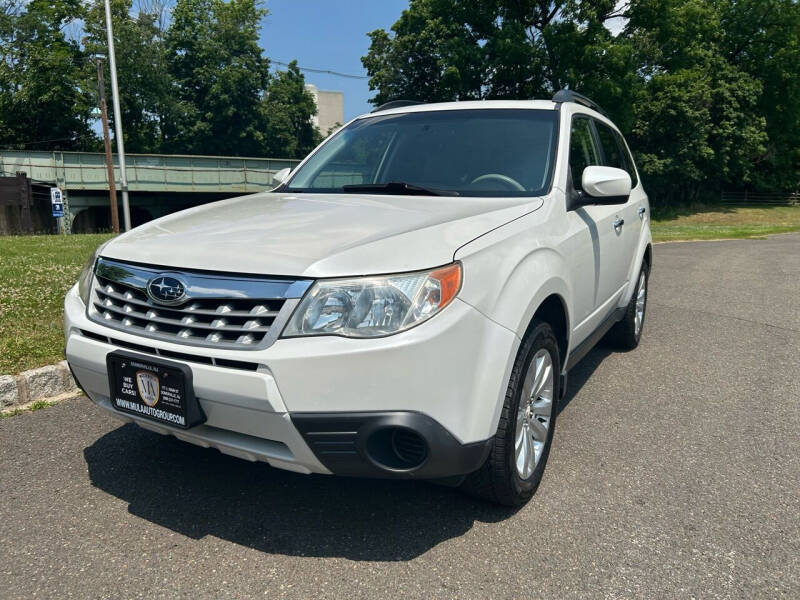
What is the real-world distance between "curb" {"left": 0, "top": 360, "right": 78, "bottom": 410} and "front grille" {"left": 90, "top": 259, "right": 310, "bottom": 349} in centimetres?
178

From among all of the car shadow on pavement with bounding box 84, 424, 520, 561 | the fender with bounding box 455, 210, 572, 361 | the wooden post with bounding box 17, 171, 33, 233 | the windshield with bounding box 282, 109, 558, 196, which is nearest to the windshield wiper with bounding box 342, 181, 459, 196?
the windshield with bounding box 282, 109, 558, 196

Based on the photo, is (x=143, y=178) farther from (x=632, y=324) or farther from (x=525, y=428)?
(x=525, y=428)

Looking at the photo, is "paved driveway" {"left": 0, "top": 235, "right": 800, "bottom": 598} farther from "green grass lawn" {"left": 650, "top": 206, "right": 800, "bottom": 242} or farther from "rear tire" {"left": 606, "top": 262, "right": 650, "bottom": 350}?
"green grass lawn" {"left": 650, "top": 206, "right": 800, "bottom": 242}

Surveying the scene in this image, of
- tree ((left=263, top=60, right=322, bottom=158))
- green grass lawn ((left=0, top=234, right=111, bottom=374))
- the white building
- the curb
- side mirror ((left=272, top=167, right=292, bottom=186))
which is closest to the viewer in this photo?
the curb

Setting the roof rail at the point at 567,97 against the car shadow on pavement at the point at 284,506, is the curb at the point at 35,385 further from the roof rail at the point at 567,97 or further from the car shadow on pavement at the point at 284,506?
the roof rail at the point at 567,97

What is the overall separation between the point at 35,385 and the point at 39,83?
42.8 m

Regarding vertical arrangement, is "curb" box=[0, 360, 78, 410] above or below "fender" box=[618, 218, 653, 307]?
below

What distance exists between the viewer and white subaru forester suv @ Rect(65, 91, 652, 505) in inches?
82.0

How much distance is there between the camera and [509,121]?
3.56 meters

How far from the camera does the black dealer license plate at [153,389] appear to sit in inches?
88.4

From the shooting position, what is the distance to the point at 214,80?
151 feet

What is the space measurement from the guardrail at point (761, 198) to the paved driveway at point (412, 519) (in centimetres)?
4609

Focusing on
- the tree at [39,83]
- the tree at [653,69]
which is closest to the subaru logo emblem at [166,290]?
the tree at [653,69]

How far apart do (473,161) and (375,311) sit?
5.22 ft
